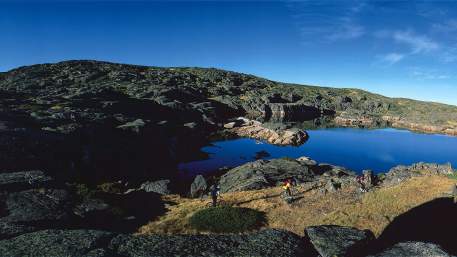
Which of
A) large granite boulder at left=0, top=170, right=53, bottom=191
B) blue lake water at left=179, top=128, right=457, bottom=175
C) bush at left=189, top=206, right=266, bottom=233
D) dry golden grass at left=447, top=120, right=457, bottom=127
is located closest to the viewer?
large granite boulder at left=0, top=170, right=53, bottom=191

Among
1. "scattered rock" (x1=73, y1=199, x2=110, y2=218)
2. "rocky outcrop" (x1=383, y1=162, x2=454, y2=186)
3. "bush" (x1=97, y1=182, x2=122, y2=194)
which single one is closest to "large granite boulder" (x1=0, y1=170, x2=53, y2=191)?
"scattered rock" (x1=73, y1=199, x2=110, y2=218)

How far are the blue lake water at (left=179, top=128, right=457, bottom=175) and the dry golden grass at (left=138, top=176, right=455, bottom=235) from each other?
129 ft

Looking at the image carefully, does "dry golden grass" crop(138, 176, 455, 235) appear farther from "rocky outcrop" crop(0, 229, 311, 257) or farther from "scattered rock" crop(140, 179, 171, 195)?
"rocky outcrop" crop(0, 229, 311, 257)

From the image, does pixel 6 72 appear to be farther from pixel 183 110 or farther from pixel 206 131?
pixel 206 131

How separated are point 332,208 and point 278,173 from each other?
2368cm

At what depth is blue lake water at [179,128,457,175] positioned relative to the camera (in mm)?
87738

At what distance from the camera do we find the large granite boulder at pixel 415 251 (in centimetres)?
667

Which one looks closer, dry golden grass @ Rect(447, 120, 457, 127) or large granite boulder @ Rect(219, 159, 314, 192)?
large granite boulder @ Rect(219, 159, 314, 192)

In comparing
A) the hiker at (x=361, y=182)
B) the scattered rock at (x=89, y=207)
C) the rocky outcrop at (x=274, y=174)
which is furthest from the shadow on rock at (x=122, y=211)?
the hiker at (x=361, y=182)

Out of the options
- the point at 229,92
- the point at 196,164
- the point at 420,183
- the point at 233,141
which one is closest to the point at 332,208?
the point at 420,183

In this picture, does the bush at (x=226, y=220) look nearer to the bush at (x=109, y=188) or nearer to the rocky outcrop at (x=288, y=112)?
the bush at (x=109, y=188)

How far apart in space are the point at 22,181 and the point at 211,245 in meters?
26.1

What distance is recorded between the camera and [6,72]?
182m

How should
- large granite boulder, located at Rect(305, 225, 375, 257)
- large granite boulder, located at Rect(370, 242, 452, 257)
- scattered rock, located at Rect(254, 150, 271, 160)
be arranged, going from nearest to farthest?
large granite boulder, located at Rect(370, 242, 452, 257) < large granite boulder, located at Rect(305, 225, 375, 257) < scattered rock, located at Rect(254, 150, 271, 160)
